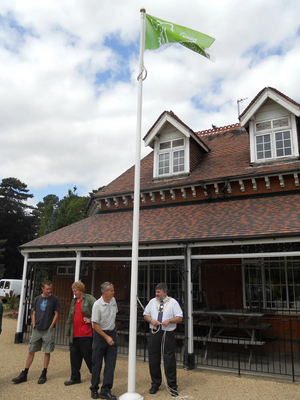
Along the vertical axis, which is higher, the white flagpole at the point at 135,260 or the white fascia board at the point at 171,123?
the white fascia board at the point at 171,123

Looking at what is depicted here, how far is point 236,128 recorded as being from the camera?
14781 mm

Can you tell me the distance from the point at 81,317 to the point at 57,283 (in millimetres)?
8834

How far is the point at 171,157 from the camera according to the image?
1245cm

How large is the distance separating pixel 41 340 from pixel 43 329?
236mm

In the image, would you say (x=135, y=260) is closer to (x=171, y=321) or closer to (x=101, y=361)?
(x=171, y=321)

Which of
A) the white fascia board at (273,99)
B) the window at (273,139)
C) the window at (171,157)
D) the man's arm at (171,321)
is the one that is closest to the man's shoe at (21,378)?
the man's arm at (171,321)

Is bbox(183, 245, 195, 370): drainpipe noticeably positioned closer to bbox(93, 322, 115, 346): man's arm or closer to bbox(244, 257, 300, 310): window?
bbox(244, 257, 300, 310): window

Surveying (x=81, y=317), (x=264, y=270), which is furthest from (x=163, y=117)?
(x=81, y=317)

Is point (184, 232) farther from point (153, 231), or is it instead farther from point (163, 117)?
point (163, 117)

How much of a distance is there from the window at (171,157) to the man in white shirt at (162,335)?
7.30 meters

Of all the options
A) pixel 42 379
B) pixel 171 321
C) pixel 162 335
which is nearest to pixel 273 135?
pixel 171 321

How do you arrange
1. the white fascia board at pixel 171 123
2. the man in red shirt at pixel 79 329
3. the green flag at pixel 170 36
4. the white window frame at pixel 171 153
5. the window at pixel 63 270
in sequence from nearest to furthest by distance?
the man in red shirt at pixel 79 329 → the green flag at pixel 170 36 → the white fascia board at pixel 171 123 → the white window frame at pixel 171 153 → the window at pixel 63 270

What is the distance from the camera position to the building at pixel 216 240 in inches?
303

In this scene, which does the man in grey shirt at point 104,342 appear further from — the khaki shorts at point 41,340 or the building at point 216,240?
the building at point 216,240
